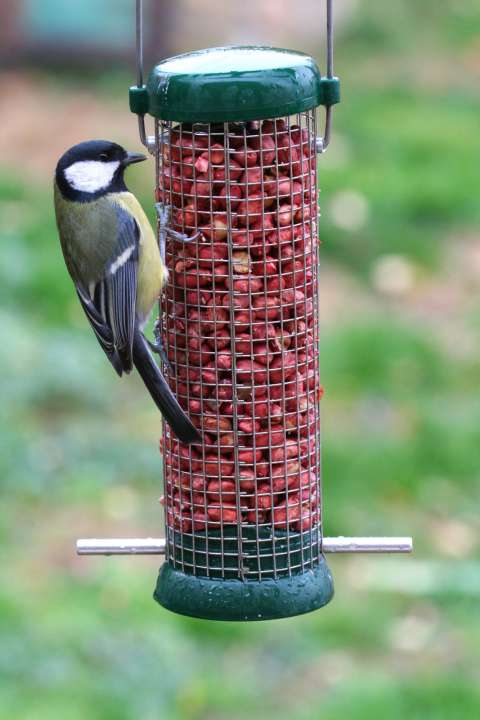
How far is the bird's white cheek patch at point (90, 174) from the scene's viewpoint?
5195 mm

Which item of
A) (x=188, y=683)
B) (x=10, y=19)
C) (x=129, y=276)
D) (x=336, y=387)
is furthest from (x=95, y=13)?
(x=129, y=276)

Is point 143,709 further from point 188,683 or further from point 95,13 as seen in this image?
point 95,13

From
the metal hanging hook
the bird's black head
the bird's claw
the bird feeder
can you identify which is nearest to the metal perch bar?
the bird feeder

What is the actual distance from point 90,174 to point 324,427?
4821mm

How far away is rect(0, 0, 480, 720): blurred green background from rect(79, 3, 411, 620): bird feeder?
2348mm

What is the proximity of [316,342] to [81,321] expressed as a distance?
5669 millimetres

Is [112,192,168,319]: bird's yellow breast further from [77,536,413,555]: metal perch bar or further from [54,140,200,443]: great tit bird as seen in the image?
[77,536,413,555]: metal perch bar

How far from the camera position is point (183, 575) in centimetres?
505

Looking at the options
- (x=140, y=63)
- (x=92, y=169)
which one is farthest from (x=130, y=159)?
(x=140, y=63)

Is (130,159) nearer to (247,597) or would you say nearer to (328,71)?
(328,71)

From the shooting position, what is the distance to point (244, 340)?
4.88 m

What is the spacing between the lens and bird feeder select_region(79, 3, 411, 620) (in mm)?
4746

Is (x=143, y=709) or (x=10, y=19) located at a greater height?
(x=10, y=19)

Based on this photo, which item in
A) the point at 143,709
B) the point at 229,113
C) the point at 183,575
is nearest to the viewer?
the point at 229,113
